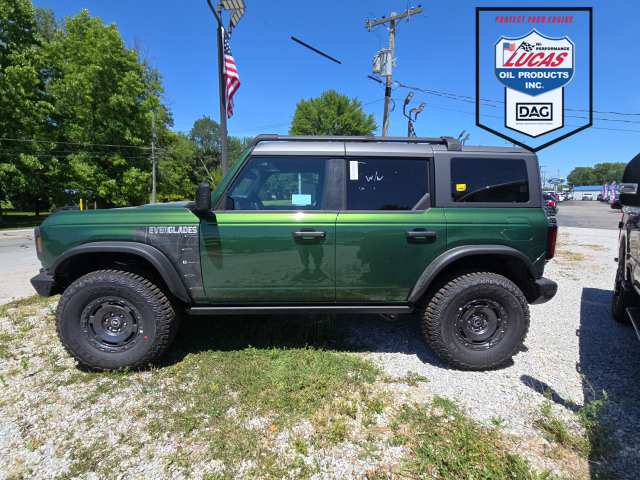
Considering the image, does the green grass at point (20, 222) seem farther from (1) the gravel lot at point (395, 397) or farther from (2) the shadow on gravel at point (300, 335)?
(2) the shadow on gravel at point (300, 335)

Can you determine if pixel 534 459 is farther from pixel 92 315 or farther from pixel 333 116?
Answer: pixel 333 116

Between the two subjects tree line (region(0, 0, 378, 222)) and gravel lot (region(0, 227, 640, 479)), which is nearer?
gravel lot (region(0, 227, 640, 479))

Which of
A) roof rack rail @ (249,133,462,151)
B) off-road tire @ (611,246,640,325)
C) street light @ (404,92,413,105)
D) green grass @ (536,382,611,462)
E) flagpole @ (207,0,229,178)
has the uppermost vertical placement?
street light @ (404,92,413,105)

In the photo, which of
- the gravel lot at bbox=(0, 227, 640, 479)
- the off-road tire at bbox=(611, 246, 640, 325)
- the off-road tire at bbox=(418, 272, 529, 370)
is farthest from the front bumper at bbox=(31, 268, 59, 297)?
the off-road tire at bbox=(611, 246, 640, 325)

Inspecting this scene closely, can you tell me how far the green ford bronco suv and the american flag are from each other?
5913 mm

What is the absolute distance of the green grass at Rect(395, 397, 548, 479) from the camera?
1.92 metres

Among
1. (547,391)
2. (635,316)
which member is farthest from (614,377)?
(547,391)

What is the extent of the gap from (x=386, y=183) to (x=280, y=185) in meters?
0.99

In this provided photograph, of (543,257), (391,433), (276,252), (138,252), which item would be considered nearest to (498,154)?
(543,257)

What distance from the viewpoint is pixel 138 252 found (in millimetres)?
2793

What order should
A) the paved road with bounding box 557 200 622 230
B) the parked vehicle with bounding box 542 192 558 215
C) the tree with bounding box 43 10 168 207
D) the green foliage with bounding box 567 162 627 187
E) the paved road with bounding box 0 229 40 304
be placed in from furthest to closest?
1. the green foliage with bounding box 567 162 627 187
2. the tree with bounding box 43 10 168 207
3. the paved road with bounding box 557 200 622 230
4. the parked vehicle with bounding box 542 192 558 215
5. the paved road with bounding box 0 229 40 304

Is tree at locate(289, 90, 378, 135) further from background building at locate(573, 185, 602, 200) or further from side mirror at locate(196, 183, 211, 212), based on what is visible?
background building at locate(573, 185, 602, 200)

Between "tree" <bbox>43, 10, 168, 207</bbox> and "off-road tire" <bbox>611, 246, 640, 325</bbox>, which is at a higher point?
"tree" <bbox>43, 10, 168, 207</bbox>

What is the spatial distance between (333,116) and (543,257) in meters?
35.1
